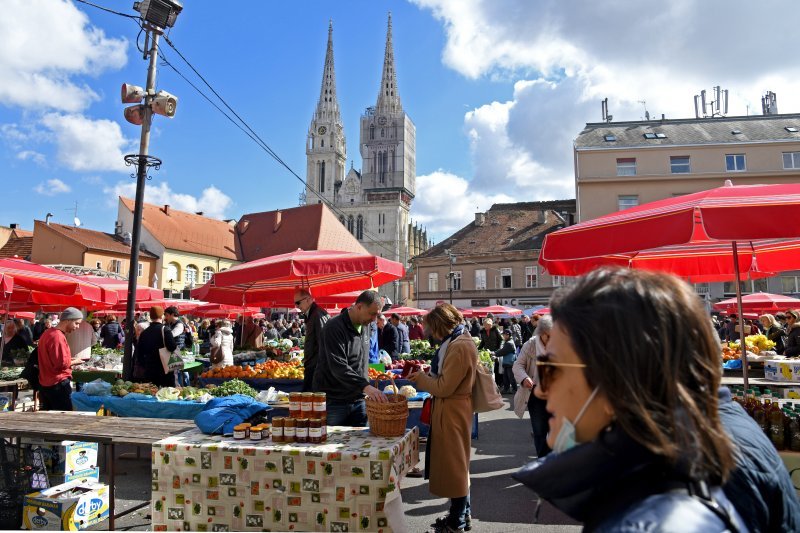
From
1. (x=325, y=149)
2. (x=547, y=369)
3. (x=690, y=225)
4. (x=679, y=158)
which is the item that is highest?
(x=325, y=149)

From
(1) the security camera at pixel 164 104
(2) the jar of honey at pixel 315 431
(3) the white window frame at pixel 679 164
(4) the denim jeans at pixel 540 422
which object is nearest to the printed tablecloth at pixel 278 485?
(2) the jar of honey at pixel 315 431

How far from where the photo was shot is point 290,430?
404 cm

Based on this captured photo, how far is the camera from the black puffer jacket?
920mm

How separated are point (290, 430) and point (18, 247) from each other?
59.9 meters

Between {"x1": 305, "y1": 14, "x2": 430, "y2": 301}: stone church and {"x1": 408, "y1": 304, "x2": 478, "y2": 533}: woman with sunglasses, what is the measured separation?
90.2 m

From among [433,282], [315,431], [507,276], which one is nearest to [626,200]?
[507,276]

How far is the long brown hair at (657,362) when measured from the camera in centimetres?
101

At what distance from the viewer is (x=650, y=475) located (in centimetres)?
100

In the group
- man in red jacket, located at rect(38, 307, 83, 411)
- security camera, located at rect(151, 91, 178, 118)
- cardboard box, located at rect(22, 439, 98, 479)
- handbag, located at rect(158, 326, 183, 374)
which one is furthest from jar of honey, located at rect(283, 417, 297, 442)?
security camera, located at rect(151, 91, 178, 118)

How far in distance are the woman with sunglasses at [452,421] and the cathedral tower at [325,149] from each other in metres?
104

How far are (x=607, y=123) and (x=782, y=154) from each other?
11.2 m

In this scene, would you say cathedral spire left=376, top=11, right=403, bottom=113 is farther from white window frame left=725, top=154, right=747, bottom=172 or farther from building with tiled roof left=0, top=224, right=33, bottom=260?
white window frame left=725, top=154, right=747, bottom=172

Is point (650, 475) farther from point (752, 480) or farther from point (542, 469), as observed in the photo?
point (752, 480)

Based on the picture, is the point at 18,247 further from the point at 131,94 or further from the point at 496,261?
the point at 131,94
